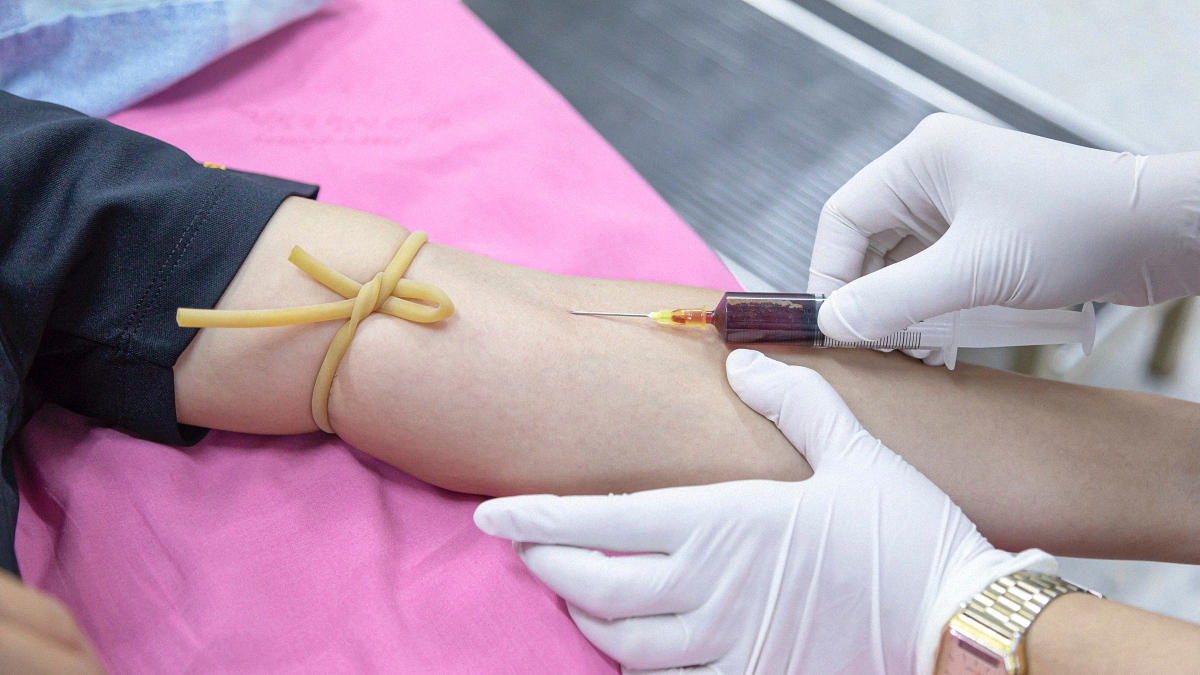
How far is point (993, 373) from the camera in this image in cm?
99

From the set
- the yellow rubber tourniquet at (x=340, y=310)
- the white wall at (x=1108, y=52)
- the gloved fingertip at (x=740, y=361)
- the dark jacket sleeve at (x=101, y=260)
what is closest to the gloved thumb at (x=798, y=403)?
the gloved fingertip at (x=740, y=361)

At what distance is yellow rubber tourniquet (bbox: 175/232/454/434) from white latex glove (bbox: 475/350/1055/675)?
22 centimetres

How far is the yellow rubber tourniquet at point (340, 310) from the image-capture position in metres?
0.78

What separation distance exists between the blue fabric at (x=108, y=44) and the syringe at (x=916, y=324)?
0.84m

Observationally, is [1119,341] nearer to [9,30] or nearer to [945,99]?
[945,99]

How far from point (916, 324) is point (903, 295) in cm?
8

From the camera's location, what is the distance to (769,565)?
0.83 m

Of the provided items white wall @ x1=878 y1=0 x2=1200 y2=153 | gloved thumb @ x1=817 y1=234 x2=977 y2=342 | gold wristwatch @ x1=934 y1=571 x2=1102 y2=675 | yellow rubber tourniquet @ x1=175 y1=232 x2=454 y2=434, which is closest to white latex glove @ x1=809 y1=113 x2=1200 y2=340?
gloved thumb @ x1=817 y1=234 x2=977 y2=342

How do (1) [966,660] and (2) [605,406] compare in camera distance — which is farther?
(2) [605,406]

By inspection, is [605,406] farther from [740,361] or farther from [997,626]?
[997,626]

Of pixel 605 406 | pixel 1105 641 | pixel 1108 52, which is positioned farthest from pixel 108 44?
pixel 1108 52

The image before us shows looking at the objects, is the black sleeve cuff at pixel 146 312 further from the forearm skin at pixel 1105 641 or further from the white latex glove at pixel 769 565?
the forearm skin at pixel 1105 641

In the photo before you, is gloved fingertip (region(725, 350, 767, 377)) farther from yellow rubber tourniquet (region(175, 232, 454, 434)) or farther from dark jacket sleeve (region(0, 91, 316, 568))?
dark jacket sleeve (region(0, 91, 316, 568))

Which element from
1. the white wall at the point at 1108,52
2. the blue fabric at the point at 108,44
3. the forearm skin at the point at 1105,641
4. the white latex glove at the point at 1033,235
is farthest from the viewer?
the white wall at the point at 1108,52
